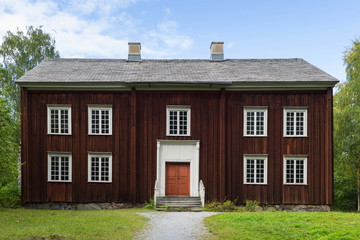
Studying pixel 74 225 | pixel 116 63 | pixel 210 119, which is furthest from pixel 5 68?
pixel 74 225

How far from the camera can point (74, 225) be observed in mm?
12836

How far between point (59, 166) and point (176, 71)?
390 inches

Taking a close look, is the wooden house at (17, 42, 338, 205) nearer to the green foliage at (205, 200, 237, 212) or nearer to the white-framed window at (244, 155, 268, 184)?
the white-framed window at (244, 155, 268, 184)

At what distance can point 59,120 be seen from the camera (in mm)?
20922

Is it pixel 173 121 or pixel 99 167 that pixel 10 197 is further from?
pixel 173 121

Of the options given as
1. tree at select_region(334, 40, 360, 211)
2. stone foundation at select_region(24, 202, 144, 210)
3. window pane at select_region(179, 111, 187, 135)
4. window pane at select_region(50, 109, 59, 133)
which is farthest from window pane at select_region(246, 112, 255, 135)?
window pane at select_region(50, 109, 59, 133)

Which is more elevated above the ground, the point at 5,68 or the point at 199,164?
the point at 5,68

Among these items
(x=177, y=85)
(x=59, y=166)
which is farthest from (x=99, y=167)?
(x=177, y=85)

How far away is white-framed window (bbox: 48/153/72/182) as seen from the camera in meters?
20.8

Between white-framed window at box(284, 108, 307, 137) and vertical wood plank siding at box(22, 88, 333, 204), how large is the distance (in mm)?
328

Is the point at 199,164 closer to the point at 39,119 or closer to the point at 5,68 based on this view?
A: the point at 39,119

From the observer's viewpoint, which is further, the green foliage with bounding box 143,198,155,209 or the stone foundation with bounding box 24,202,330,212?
the stone foundation with bounding box 24,202,330,212

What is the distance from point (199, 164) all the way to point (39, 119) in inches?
416

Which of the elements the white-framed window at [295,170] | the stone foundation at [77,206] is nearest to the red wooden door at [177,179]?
the stone foundation at [77,206]
